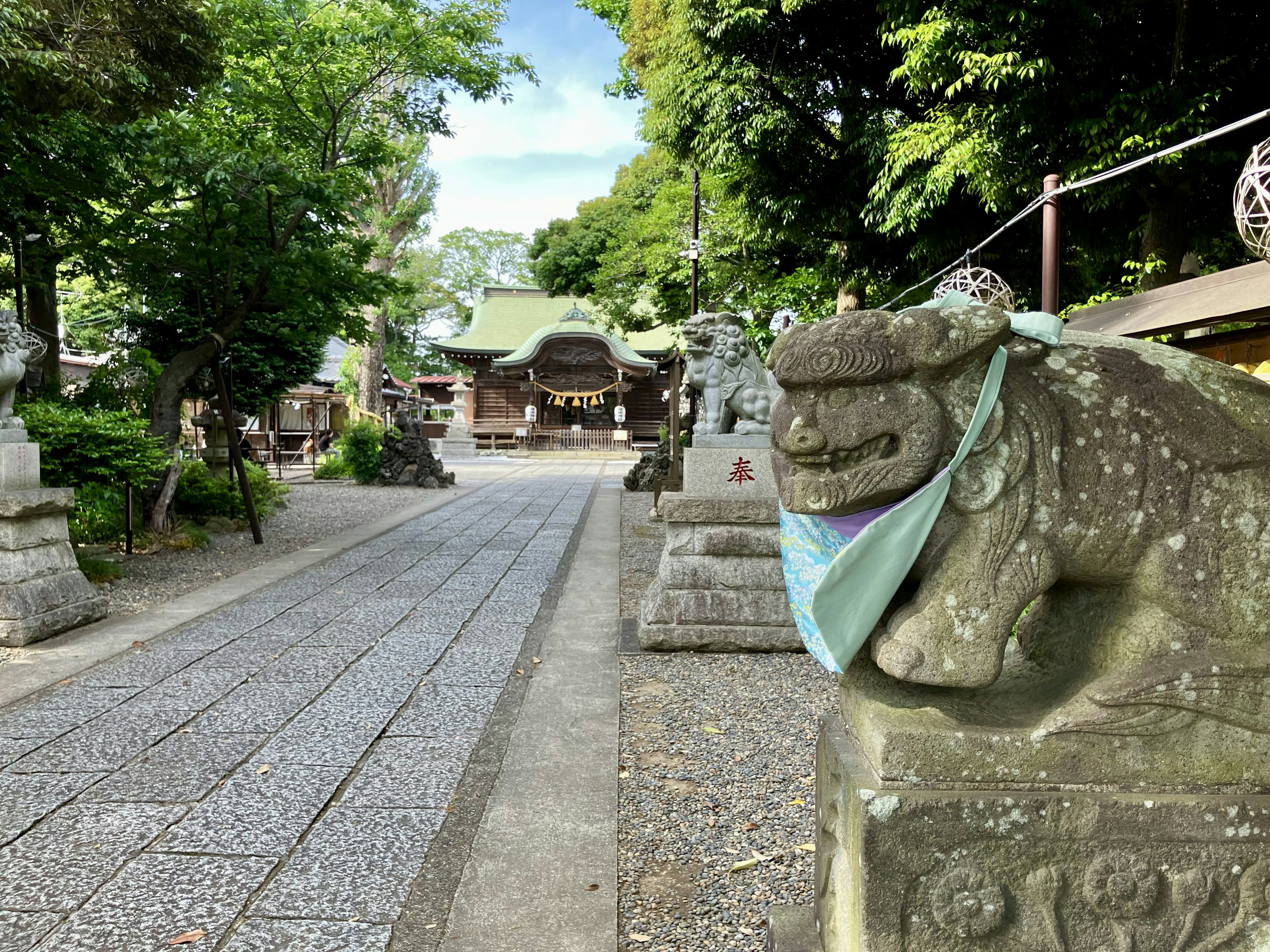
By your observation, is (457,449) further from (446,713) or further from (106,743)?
(106,743)

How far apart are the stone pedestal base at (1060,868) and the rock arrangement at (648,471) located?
13.2 metres

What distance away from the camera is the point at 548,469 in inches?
952

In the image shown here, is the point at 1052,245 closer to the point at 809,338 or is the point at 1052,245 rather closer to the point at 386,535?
the point at 809,338

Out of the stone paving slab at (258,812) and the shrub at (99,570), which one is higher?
the shrub at (99,570)

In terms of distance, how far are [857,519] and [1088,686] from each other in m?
0.50

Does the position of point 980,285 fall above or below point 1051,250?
below

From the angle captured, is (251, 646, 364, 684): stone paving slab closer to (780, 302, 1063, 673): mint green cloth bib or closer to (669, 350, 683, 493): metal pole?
(780, 302, 1063, 673): mint green cloth bib

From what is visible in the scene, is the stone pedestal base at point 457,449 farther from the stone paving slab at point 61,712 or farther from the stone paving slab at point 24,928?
the stone paving slab at point 24,928

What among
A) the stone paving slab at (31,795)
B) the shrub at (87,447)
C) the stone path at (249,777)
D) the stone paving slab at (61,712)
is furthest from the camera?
the shrub at (87,447)

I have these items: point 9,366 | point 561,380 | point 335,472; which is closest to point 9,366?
point 9,366

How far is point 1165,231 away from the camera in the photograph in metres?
8.74

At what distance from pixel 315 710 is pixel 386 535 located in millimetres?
6374

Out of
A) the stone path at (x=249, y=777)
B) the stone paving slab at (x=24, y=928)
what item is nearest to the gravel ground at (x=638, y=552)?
the stone path at (x=249, y=777)

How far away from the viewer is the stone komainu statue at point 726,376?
573 cm
